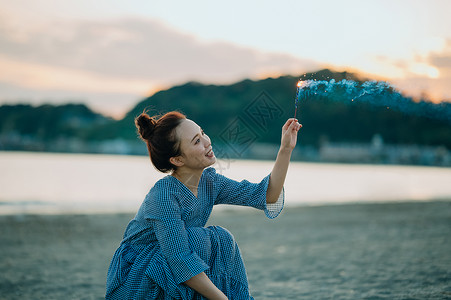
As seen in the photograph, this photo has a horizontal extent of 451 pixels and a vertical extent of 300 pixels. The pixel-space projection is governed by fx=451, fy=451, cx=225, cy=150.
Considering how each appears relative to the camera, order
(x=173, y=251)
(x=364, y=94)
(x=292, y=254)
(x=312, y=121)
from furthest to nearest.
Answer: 1. (x=312, y=121)
2. (x=292, y=254)
3. (x=364, y=94)
4. (x=173, y=251)

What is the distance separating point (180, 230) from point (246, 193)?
546mm

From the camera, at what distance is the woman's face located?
7.80 feet

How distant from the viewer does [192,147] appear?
2.38 metres

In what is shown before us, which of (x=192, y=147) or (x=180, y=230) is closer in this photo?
(x=180, y=230)

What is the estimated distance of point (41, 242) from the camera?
844 centimetres

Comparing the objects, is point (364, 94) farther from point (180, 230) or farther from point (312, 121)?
point (312, 121)

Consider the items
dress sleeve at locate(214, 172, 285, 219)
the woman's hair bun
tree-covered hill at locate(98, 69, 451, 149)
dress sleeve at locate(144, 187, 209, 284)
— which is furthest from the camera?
tree-covered hill at locate(98, 69, 451, 149)

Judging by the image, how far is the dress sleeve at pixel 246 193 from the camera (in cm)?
258

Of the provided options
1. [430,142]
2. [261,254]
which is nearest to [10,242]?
[261,254]

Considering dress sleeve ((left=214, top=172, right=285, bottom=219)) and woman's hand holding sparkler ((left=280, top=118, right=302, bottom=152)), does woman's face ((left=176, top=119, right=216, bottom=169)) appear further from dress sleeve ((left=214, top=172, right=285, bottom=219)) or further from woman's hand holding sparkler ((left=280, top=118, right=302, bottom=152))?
woman's hand holding sparkler ((left=280, top=118, right=302, bottom=152))

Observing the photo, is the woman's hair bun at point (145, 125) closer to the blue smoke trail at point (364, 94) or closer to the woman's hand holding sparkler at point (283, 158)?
the woman's hand holding sparkler at point (283, 158)

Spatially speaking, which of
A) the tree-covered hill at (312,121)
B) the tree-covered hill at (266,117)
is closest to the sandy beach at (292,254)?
the tree-covered hill at (266,117)

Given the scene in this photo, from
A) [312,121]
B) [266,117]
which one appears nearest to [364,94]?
[266,117]

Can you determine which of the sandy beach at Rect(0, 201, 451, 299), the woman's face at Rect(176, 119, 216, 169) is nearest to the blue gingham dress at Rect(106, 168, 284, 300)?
the woman's face at Rect(176, 119, 216, 169)
